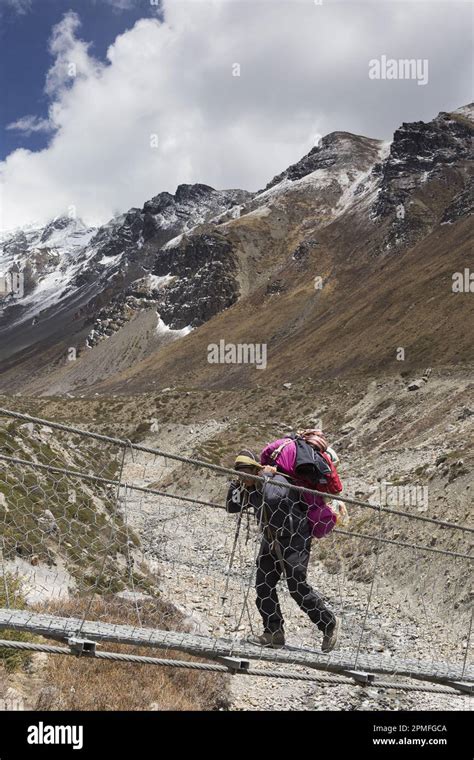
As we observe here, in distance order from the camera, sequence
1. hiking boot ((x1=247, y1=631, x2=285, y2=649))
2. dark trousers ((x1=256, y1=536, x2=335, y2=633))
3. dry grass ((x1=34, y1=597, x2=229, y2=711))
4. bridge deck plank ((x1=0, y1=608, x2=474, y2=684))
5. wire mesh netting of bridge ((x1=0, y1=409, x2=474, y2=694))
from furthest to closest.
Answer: dry grass ((x1=34, y1=597, x2=229, y2=711)) < hiking boot ((x1=247, y1=631, x2=285, y2=649)) < dark trousers ((x1=256, y1=536, x2=335, y2=633)) < wire mesh netting of bridge ((x1=0, y1=409, x2=474, y2=694)) < bridge deck plank ((x1=0, y1=608, x2=474, y2=684))

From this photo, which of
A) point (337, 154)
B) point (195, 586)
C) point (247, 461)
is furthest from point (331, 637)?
point (337, 154)

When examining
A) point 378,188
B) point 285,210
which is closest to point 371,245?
point 378,188

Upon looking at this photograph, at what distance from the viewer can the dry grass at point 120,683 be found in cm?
616

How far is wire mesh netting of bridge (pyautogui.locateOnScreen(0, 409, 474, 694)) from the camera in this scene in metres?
5.47

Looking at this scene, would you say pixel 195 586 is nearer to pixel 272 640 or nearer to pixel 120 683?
pixel 120 683

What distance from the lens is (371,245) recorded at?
92.8 metres

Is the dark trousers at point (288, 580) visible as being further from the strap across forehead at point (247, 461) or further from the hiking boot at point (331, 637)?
the strap across forehead at point (247, 461)

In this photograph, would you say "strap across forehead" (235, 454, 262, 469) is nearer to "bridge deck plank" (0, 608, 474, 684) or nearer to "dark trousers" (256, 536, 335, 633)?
"dark trousers" (256, 536, 335, 633)

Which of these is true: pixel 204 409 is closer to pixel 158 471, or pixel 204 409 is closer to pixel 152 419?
pixel 152 419

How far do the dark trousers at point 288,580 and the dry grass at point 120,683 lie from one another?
1823 mm

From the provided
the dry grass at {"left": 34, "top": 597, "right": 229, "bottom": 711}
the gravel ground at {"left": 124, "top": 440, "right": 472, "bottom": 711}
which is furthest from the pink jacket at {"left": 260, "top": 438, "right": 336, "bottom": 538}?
the dry grass at {"left": 34, "top": 597, "right": 229, "bottom": 711}

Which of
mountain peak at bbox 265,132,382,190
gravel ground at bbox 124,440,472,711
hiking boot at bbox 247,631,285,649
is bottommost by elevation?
gravel ground at bbox 124,440,472,711

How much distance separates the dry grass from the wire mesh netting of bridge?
3.4 inches

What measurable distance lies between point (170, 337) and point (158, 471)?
266 feet
